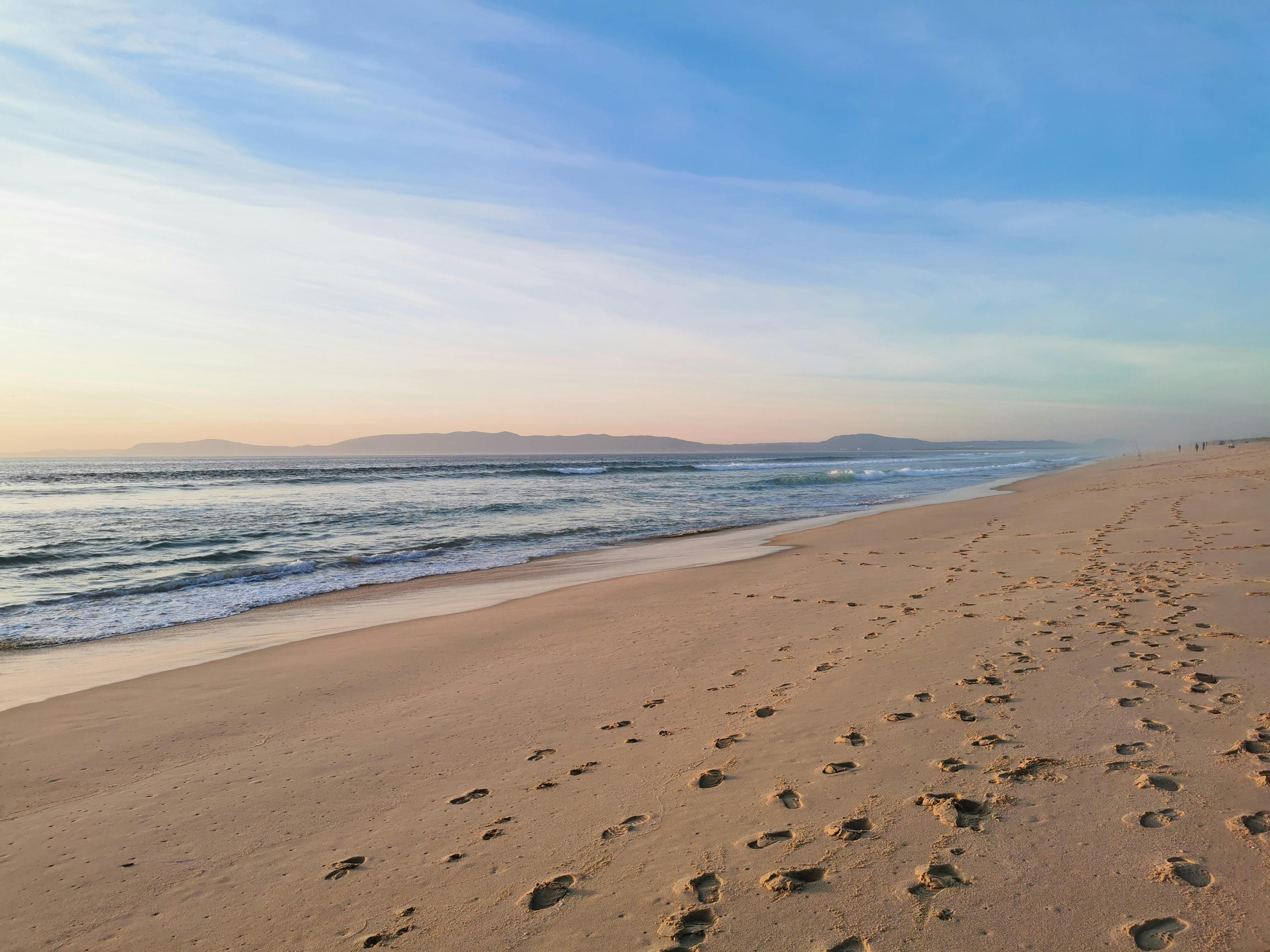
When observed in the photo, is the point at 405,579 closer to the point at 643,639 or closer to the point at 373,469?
the point at 643,639

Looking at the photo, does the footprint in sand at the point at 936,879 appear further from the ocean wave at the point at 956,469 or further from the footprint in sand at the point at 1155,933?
the ocean wave at the point at 956,469

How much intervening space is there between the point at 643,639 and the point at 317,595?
661 cm

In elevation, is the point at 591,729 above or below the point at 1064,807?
below

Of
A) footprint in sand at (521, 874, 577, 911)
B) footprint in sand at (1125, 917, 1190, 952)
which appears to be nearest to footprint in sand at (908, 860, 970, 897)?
footprint in sand at (1125, 917, 1190, 952)

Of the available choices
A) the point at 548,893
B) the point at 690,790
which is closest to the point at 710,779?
the point at 690,790

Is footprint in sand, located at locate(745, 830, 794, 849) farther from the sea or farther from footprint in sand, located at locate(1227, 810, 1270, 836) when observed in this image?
the sea

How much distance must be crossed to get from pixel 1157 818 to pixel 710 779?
195 centimetres

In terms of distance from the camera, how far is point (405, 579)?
12047mm

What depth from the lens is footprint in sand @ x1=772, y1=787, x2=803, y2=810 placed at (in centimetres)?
319

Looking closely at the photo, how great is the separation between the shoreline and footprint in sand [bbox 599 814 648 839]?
5.78m

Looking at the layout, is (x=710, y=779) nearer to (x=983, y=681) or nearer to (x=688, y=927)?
(x=688, y=927)

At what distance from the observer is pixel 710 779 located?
11.6ft

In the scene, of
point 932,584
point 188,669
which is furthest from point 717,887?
point 932,584

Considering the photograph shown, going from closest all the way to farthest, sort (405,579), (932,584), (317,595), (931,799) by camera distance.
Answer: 1. (931,799)
2. (932,584)
3. (317,595)
4. (405,579)
